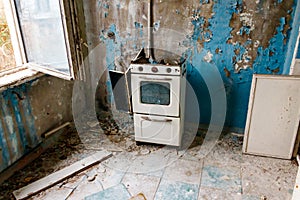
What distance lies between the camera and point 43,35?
237 cm

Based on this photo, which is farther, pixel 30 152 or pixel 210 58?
pixel 210 58

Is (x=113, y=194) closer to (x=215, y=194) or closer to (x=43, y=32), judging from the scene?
(x=215, y=194)

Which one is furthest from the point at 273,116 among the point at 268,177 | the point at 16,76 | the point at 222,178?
the point at 16,76

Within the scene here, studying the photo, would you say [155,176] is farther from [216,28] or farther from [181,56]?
[216,28]

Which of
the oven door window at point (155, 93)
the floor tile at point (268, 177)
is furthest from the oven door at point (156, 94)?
the floor tile at point (268, 177)

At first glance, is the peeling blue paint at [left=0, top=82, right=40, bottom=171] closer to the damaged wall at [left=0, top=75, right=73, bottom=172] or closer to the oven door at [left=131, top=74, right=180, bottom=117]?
the damaged wall at [left=0, top=75, right=73, bottom=172]

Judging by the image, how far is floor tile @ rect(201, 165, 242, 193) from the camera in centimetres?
210

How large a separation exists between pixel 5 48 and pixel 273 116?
2.82 meters

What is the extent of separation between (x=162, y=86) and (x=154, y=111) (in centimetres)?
28

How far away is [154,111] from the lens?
8.06 feet

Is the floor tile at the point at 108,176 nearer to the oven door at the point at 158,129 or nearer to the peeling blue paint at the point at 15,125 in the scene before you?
the oven door at the point at 158,129

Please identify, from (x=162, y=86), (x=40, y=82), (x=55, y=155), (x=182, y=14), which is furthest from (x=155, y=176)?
(x=182, y=14)

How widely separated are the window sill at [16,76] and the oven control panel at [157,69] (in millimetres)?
1003

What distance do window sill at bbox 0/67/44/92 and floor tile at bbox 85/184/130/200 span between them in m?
1.21
